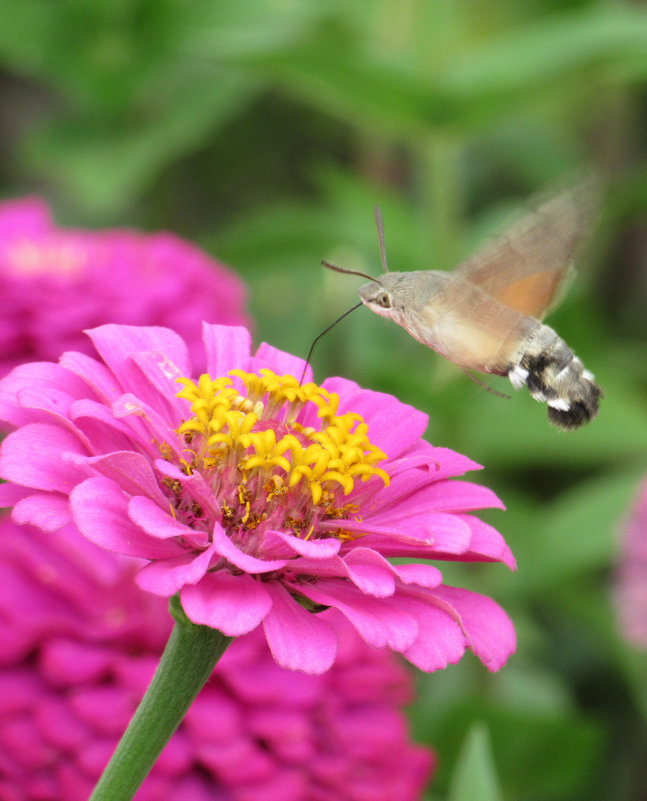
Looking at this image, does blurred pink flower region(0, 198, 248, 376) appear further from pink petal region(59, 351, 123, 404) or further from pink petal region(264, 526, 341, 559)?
pink petal region(264, 526, 341, 559)

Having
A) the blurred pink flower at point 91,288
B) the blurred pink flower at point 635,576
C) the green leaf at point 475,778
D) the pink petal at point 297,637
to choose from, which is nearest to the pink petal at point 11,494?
the pink petal at point 297,637

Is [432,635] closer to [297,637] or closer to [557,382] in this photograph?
[297,637]

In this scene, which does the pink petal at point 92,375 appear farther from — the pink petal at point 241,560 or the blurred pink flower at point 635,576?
the blurred pink flower at point 635,576

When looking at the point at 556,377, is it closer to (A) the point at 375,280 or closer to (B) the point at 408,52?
(A) the point at 375,280

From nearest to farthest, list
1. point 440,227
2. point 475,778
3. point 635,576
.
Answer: point 475,778
point 635,576
point 440,227

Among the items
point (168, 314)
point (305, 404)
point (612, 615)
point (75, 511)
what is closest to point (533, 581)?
point (612, 615)

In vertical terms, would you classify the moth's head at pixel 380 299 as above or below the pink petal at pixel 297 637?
above

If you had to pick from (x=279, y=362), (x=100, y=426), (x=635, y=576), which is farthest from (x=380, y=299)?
(x=635, y=576)
